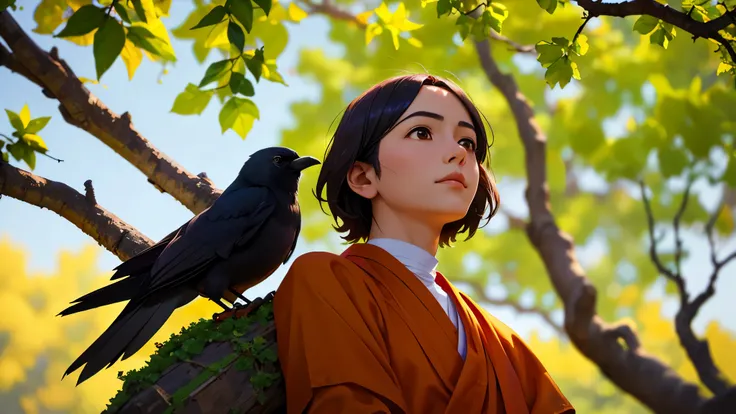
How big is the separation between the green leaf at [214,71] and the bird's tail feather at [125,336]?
1.60ft

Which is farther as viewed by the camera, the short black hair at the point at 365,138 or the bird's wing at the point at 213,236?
the short black hair at the point at 365,138

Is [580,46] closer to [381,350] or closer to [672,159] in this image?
[381,350]

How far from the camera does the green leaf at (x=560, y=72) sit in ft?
4.39

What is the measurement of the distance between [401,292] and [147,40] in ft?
2.18

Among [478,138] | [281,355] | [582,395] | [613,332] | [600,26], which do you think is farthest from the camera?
[582,395]

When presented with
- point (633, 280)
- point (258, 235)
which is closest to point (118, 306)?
point (258, 235)

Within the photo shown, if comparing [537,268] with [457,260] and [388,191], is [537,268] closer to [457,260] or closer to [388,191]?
[457,260]

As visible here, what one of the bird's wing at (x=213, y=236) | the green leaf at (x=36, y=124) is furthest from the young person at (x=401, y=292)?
the green leaf at (x=36, y=124)

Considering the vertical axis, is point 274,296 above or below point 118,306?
below

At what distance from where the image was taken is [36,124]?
1604 millimetres

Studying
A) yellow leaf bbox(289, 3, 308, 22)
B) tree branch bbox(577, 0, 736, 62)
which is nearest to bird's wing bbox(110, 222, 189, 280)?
yellow leaf bbox(289, 3, 308, 22)

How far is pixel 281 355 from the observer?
1101 millimetres

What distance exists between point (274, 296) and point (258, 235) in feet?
0.34

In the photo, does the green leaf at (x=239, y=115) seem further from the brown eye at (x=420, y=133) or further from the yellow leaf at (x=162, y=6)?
the brown eye at (x=420, y=133)
